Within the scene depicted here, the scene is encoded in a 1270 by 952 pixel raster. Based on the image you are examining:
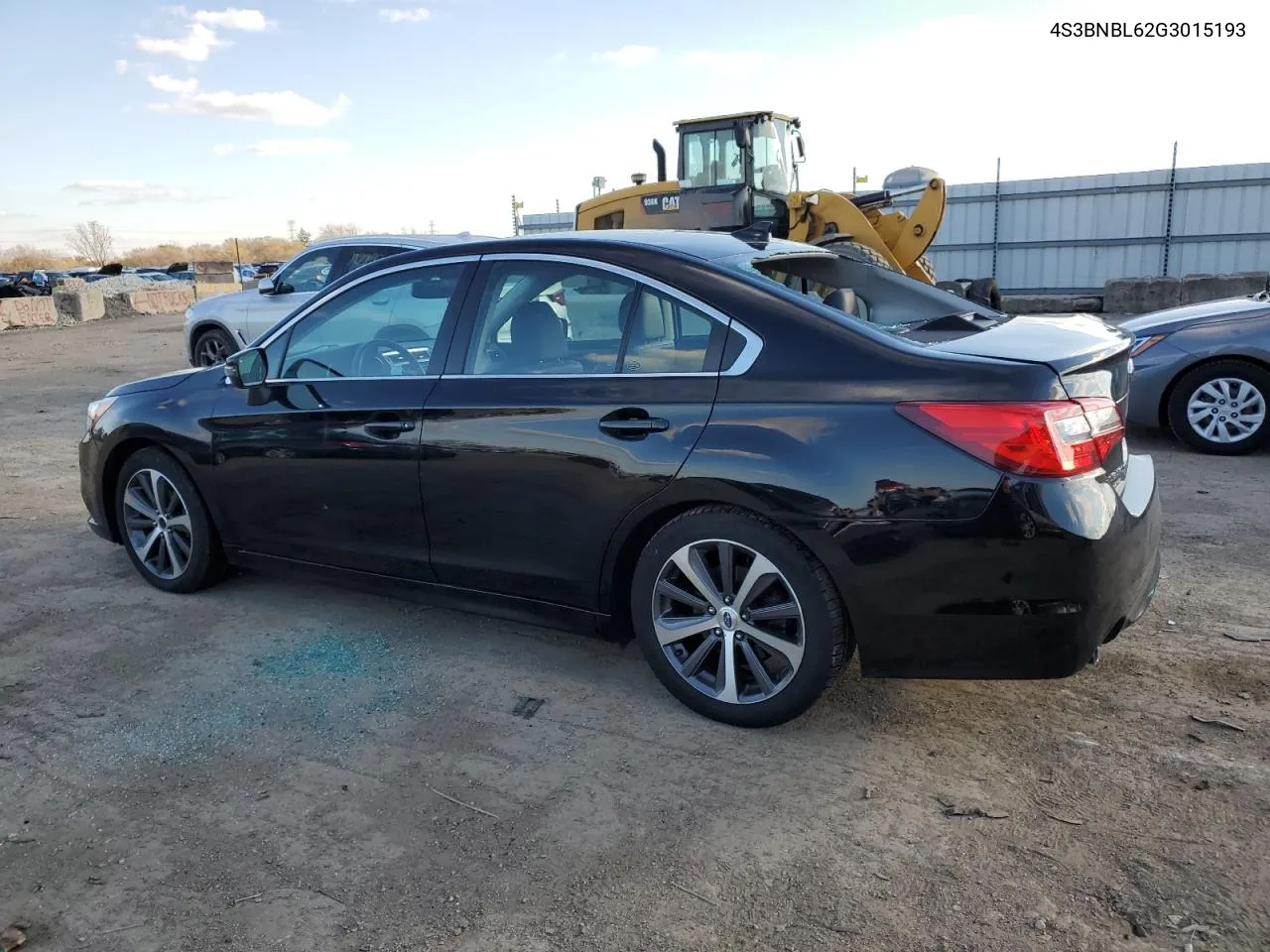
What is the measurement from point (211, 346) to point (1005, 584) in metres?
10.9

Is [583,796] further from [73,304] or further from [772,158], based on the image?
[73,304]

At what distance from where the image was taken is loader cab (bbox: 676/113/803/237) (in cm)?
1359

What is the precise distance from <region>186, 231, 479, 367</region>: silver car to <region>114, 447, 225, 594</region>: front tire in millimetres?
4986

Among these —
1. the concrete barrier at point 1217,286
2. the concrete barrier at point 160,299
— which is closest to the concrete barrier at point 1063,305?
the concrete barrier at point 1217,286

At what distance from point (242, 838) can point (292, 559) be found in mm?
1769

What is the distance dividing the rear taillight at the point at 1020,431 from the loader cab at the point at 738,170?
1073 centimetres

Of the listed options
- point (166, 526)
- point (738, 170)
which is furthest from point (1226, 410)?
point (738, 170)

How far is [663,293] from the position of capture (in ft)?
11.6

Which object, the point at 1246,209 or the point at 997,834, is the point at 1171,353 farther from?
the point at 1246,209

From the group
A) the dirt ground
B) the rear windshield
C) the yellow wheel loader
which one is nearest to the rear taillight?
the rear windshield

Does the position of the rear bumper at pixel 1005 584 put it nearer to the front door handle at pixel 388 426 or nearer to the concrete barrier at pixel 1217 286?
the front door handle at pixel 388 426

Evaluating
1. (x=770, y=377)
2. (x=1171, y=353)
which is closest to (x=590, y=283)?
(x=770, y=377)

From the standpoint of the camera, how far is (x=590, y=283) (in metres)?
3.76

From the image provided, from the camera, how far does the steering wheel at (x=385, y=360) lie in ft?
13.5
